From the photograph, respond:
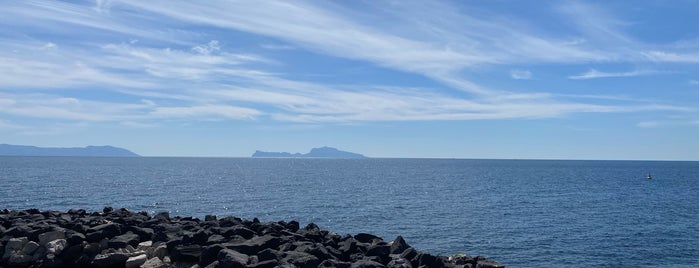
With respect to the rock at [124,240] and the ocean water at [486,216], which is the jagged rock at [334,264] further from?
the ocean water at [486,216]

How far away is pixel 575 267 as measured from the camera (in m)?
32.7

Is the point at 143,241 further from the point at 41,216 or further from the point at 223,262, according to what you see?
the point at 41,216

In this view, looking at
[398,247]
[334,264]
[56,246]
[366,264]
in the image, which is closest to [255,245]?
[334,264]

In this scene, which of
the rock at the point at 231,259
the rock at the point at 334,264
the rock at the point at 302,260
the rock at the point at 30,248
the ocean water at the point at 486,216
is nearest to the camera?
the rock at the point at 231,259

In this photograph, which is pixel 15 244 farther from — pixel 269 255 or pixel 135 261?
pixel 269 255

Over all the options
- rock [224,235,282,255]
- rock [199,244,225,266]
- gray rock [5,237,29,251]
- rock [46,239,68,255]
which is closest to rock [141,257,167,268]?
rock [199,244,225,266]

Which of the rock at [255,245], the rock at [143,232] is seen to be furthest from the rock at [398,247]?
the rock at [143,232]

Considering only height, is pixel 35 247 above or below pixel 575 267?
above

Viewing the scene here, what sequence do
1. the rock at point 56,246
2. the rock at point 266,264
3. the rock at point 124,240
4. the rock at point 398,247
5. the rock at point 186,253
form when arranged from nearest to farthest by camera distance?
the rock at point 266,264 → the rock at point 186,253 → the rock at point 56,246 → the rock at point 124,240 → the rock at point 398,247

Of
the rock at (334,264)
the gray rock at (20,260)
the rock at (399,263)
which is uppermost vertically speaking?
the rock at (334,264)

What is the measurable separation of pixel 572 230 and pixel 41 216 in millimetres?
37573

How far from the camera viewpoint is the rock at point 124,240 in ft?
65.9

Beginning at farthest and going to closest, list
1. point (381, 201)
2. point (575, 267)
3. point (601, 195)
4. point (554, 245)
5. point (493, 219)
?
point (601, 195) < point (381, 201) < point (493, 219) < point (554, 245) < point (575, 267)

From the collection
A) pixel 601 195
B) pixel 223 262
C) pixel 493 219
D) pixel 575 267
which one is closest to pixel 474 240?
pixel 575 267
